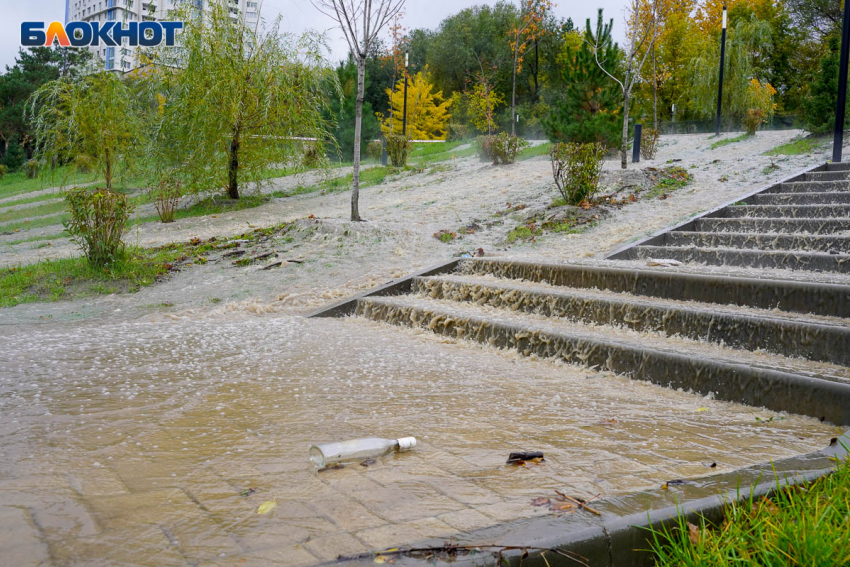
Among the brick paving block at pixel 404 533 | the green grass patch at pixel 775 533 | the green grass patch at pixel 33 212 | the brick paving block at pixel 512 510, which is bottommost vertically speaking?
the brick paving block at pixel 512 510

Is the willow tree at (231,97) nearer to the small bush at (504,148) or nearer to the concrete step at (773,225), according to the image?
the small bush at (504,148)

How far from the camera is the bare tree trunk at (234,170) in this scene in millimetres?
14271

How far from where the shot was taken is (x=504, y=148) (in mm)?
17031

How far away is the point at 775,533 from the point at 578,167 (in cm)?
880

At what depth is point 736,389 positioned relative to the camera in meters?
3.65

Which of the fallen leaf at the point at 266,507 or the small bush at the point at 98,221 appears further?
the small bush at the point at 98,221

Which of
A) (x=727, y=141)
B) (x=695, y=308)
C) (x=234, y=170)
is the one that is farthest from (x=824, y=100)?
(x=234, y=170)

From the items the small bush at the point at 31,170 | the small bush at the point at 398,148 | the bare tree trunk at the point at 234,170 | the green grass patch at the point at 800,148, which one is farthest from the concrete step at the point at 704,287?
the small bush at the point at 31,170

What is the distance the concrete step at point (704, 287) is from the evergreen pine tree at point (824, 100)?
11.3m

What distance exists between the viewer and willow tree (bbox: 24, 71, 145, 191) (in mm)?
15195

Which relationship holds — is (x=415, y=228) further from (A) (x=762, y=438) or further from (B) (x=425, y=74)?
(B) (x=425, y=74)

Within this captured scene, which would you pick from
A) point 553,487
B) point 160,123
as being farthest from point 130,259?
point 553,487

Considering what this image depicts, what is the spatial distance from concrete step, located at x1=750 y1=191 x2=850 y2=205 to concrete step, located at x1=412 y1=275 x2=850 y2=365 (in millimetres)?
4225

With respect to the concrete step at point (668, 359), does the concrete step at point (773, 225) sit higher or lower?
higher
